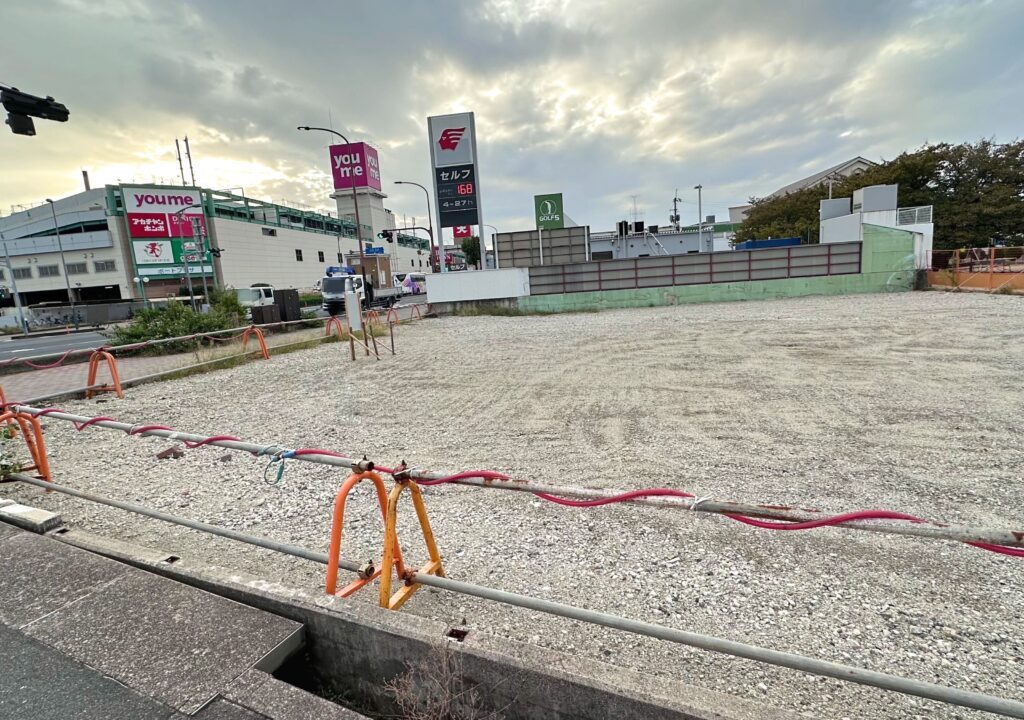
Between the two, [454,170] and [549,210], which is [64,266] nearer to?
[454,170]

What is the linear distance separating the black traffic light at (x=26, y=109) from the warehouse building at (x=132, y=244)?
1448 inches

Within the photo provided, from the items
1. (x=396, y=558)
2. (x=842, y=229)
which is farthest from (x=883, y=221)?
(x=396, y=558)

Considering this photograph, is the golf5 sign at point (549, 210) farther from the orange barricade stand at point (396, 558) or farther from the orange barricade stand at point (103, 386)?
the orange barricade stand at point (396, 558)

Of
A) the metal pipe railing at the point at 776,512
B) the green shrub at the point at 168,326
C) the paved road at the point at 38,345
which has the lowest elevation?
the paved road at the point at 38,345

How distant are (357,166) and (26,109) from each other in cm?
6911

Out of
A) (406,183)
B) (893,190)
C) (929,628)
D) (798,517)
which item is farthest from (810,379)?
(406,183)

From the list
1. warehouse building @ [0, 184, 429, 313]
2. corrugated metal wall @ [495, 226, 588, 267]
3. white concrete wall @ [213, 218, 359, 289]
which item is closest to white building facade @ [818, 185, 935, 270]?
corrugated metal wall @ [495, 226, 588, 267]

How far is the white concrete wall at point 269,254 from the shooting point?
49.9 meters

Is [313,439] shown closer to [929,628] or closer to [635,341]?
[929,628]

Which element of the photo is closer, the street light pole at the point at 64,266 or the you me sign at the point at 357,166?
the street light pole at the point at 64,266

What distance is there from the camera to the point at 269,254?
56.0 metres

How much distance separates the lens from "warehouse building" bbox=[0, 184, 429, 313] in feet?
149

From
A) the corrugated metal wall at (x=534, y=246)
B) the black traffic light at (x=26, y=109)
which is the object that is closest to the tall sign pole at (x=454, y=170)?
the corrugated metal wall at (x=534, y=246)

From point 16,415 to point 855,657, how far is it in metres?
7.15
